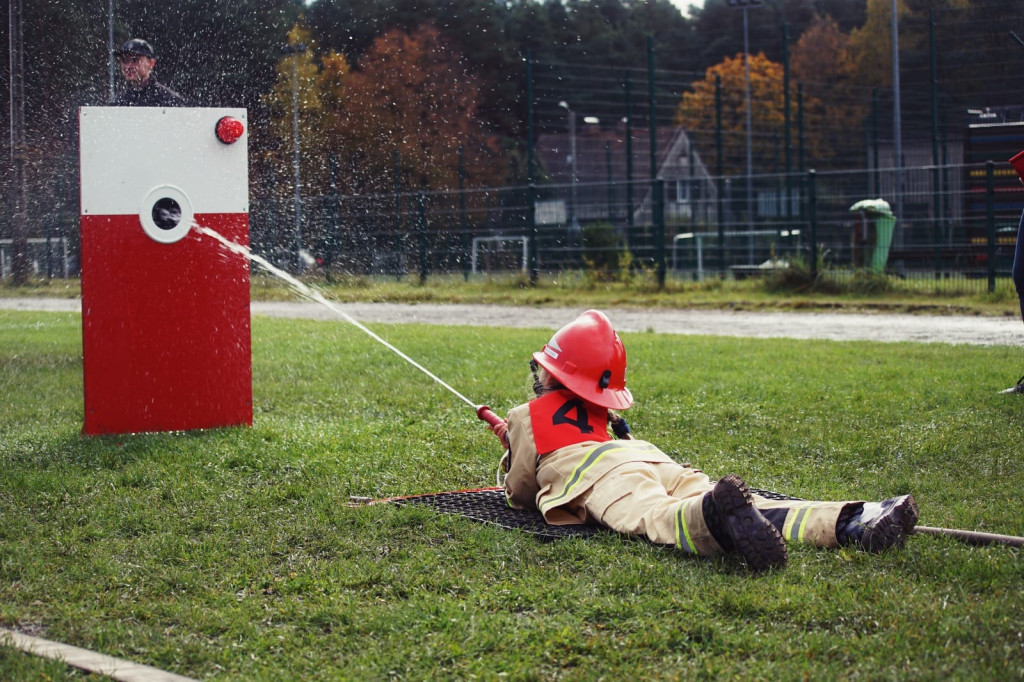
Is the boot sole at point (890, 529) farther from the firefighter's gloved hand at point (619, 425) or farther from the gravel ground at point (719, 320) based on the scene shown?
the gravel ground at point (719, 320)

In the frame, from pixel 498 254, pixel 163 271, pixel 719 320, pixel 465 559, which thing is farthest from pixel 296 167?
pixel 465 559

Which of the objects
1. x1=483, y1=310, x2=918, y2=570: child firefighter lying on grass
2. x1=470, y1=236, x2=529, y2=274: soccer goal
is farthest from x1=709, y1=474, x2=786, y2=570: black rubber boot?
x1=470, y1=236, x2=529, y2=274: soccer goal

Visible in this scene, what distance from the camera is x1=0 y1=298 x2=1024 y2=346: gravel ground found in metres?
12.0

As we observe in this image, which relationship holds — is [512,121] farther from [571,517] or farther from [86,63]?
[571,517]

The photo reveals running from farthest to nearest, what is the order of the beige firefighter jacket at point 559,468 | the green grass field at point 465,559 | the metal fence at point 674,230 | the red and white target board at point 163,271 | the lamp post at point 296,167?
the lamp post at point 296,167
the metal fence at point 674,230
the red and white target board at point 163,271
the beige firefighter jacket at point 559,468
the green grass field at point 465,559

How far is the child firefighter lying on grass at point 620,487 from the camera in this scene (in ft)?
11.8

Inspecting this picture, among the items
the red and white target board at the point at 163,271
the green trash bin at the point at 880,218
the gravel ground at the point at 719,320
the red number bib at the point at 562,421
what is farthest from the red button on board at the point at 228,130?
the green trash bin at the point at 880,218

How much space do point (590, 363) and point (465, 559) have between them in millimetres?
1060

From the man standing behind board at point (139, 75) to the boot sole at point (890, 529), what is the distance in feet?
23.7

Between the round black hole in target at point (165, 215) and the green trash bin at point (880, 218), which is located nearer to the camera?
the round black hole in target at point (165, 215)

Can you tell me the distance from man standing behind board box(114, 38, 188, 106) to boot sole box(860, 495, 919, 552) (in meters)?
7.22

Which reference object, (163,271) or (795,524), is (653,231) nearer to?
(163,271)

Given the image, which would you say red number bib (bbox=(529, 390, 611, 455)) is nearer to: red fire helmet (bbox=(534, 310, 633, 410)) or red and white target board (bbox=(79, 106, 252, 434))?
red fire helmet (bbox=(534, 310, 633, 410))

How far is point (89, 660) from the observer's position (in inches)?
116
